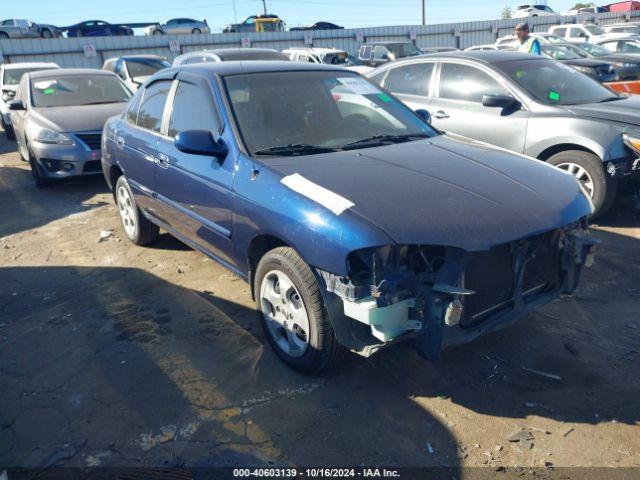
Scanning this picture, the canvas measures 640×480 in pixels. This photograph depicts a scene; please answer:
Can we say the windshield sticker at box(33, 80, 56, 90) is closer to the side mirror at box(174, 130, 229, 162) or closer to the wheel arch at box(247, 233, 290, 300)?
the side mirror at box(174, 130, 229, 162)

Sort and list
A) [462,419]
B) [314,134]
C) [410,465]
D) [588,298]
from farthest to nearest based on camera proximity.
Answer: [588,298], [314,134], [462,419], [410,465]

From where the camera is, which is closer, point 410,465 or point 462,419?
point 410,465

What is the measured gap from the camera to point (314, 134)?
3.65m

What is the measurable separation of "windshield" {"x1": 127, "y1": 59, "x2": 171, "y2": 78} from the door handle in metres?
10.9

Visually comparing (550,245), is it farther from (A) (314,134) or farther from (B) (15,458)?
(B) (15,458)

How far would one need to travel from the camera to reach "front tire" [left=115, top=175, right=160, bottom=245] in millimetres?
5250

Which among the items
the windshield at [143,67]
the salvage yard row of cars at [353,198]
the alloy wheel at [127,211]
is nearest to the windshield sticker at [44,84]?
the salvage yard row of cars at [353,198]

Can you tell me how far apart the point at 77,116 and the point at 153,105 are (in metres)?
3.99

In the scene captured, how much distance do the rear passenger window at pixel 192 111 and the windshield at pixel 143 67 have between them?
1091cm

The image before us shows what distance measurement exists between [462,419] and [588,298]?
191 centimetres

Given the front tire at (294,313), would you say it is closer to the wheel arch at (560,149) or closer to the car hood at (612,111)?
the wheel arch at (560,149)

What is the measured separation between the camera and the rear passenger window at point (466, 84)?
6.14 metres

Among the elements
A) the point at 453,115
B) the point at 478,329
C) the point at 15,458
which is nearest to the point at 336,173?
the point at 478,329

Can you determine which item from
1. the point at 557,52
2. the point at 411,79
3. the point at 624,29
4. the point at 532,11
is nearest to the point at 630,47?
the point at 557,52
